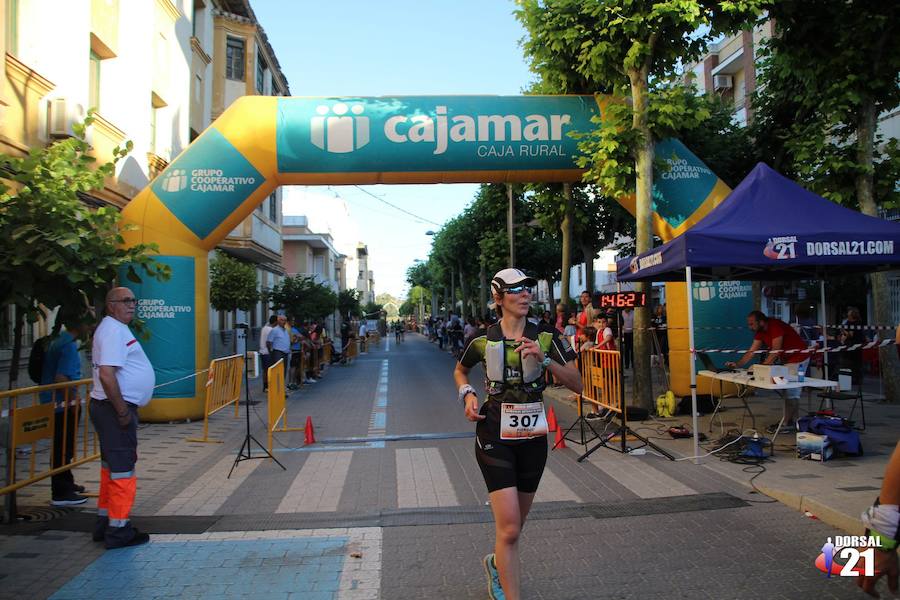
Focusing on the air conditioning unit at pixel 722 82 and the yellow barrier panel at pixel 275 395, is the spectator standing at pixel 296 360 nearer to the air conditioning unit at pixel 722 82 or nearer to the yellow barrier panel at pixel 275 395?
the yellow barrier panel at pixel 275 395

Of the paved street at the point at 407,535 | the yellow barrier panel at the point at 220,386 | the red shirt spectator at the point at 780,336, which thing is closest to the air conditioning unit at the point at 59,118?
the yellow barrier panel at the point at 220,386

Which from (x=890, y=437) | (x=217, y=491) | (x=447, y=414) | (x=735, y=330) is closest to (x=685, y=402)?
(x=735, y=330)

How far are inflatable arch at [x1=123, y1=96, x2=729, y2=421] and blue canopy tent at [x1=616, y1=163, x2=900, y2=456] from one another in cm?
331

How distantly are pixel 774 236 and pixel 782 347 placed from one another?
5.78 feet

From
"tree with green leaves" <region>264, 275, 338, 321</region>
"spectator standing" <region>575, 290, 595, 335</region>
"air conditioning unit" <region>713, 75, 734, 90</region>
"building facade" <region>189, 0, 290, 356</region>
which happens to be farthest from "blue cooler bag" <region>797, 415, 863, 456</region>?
"air conditioning unit" <region>713, 75, 734, 90</region>

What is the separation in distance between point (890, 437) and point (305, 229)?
4228 cm

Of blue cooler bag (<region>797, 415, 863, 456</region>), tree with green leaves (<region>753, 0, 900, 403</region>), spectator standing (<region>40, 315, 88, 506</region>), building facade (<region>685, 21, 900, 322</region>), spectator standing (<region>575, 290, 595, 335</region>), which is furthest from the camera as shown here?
building facade (<region>685, 21, 900, 322</region>)

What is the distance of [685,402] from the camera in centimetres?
1134

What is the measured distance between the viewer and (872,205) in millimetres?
11562

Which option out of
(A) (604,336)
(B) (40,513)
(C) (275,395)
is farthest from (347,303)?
(B) (40,513)

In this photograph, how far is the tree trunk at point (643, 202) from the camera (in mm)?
11148

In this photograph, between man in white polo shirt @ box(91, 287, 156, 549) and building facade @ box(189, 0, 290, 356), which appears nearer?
man in white polo shirt @ box(91, 287, 156, 549)

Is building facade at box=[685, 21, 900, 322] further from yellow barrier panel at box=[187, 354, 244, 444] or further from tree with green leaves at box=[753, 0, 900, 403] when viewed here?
yellow barrier panel at box=[187, 354, 244, 444]

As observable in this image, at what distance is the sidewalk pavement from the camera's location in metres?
5.71
